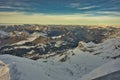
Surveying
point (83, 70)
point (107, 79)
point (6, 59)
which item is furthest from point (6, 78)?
point (83, 70)

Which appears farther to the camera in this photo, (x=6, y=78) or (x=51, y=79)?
(x=51, y=79)

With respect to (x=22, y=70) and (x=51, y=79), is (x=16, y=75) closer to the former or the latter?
(x=22, y=70)

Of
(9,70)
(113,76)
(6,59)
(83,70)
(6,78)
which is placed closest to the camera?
(113,76)

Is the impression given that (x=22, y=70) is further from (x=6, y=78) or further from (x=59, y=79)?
(x=59, y=79)

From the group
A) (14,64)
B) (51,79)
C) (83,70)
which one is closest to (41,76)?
(51,79)

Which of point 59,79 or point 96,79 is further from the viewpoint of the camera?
point 59,79

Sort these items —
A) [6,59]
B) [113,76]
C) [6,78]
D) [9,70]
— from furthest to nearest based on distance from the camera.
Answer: [6,59], [9,70], [6,78], [113,76]

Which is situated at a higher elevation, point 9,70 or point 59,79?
point 9,70

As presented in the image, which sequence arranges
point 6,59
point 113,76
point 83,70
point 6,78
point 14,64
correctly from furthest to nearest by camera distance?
point 83,70 < point 6,59 < point 14,64 < point 6,78 < point 113,76

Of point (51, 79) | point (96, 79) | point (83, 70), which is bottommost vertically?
point (83, 70)
